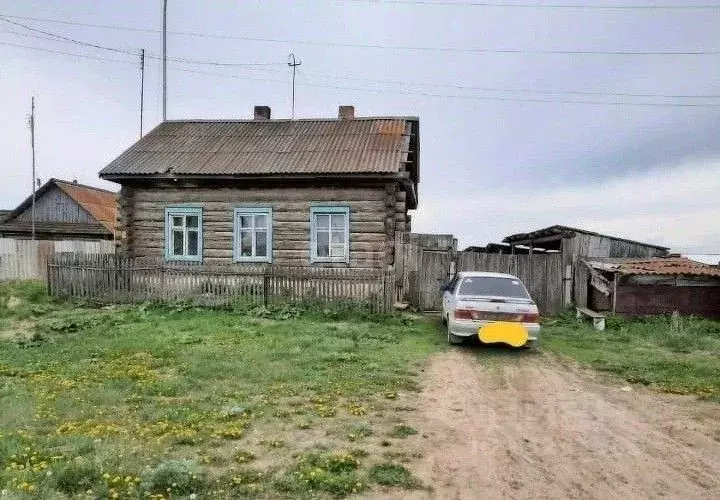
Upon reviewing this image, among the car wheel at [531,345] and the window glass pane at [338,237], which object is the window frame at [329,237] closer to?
the window glass pane at [338,237]

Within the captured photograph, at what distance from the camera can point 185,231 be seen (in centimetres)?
1805

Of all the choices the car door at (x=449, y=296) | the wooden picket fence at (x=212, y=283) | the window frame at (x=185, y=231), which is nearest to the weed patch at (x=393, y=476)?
the car door at (x=449, y=296)

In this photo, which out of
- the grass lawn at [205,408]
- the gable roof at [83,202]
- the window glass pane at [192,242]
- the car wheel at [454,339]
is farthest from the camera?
the gable roof at [83,202]

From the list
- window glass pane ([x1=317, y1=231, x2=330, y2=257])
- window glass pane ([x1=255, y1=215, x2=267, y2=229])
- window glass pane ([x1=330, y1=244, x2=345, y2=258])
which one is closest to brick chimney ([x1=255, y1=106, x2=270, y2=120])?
window glass pane ([x1=255, y1=215, x2=267, y2=229])

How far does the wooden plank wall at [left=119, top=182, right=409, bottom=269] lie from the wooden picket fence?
753mm

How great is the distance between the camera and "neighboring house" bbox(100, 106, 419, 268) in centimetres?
1689

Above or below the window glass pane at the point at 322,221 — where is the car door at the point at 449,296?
below

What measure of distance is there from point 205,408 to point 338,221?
1089 cm

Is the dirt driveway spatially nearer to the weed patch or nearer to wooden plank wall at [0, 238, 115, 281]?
the weed patch

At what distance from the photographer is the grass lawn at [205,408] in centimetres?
463

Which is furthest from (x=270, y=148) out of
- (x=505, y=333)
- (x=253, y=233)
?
(x=505, y=333)

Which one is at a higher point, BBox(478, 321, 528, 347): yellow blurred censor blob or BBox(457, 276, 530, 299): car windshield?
BBox(457, 276, 530, 299): car windshield

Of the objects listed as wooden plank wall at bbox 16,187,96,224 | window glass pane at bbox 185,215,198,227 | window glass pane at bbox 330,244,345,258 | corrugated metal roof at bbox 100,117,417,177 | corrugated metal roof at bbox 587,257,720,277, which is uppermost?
corrugated metal roof at bbox 100,117,417,177

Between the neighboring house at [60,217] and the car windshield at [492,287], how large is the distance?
3013 cm
